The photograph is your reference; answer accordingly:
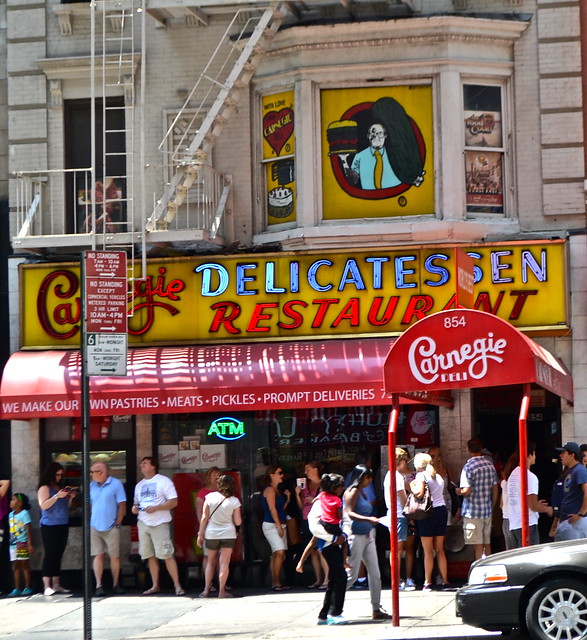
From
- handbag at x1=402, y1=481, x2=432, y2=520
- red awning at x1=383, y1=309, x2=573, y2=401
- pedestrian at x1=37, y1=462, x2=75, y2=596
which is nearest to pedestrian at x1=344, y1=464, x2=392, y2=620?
red awning at x1=383, y1=309, x2=573, y2=401

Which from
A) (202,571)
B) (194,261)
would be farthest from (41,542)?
(194,261)

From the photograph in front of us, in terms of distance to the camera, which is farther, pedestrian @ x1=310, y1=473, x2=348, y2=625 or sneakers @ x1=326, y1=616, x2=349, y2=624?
sneakers @ x1=326, y1=616, x2=349, y2=624

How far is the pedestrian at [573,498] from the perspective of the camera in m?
14.6

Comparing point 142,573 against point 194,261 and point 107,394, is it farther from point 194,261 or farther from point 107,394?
point 194,261

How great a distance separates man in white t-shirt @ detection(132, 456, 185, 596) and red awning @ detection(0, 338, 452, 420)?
37.9 inches

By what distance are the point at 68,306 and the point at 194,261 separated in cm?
194

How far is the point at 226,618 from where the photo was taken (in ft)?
47.9

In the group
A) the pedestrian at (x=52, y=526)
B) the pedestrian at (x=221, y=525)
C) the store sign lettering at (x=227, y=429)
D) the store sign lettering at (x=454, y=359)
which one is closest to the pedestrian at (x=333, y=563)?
the store sign lettering at (x=454, y=359)

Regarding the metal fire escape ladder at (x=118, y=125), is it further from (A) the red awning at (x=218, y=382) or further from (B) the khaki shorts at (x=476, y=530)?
(B) the khaki shorts at (x=476, y=530)

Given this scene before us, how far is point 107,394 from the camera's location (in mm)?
16781

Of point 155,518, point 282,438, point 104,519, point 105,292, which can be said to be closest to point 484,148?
point 282,438

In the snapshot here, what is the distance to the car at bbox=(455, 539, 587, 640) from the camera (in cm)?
1117

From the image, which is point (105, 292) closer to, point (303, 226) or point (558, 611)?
point (303, 226)

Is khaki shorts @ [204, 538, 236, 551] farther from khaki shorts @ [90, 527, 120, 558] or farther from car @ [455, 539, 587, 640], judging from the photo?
car @ [455, 539, 587, 640]
